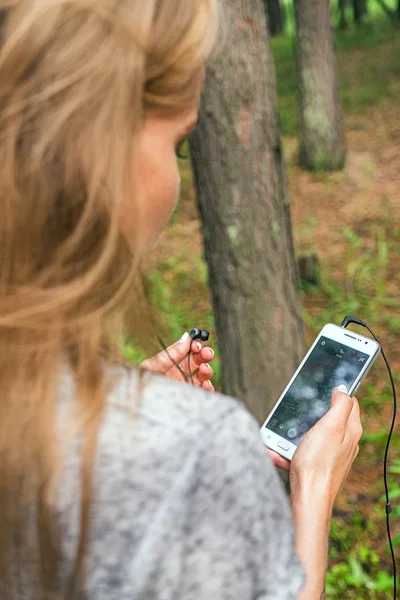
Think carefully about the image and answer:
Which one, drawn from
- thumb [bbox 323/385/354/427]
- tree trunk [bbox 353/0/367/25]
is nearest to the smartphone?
thumb [bbox 323/385/354/427]

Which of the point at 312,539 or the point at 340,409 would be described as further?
the point at 340,409

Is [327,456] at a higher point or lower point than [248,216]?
lower

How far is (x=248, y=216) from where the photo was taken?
100 inches

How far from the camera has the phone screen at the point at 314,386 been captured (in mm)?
1616

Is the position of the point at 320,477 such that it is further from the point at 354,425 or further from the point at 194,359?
the point at 194,359

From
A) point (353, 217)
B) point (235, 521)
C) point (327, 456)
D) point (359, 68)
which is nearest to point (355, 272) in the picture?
point (353, 217)

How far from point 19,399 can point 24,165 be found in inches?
10.8

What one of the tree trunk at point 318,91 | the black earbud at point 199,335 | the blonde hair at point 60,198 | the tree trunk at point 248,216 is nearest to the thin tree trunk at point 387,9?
the tree trunk at point 318,91

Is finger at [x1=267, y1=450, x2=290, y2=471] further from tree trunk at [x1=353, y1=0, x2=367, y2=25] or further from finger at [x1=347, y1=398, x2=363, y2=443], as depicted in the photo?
tree trunk at [x1=353, y1=0, x2=367, y2=25]

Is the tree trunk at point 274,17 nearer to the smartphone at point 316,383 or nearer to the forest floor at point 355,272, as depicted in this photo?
the forest floor at point 355,272

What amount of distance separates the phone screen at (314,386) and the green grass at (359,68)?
7452 mm

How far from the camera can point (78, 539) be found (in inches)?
29.5

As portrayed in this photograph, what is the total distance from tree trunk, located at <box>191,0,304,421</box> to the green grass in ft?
21.2

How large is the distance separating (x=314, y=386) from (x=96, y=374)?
98 cm
